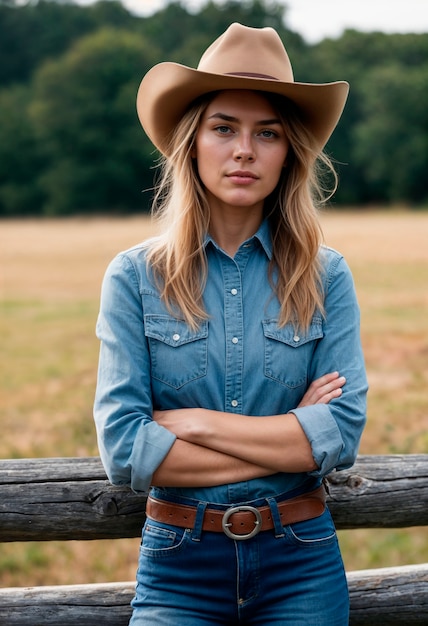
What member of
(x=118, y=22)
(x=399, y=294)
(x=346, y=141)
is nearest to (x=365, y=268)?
(x=399, y=294)

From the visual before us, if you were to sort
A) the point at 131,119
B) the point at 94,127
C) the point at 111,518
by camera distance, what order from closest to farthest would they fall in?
the point at 111,518, the point at 131,119, the point at 94,127

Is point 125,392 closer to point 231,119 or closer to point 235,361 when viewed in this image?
point 235,361

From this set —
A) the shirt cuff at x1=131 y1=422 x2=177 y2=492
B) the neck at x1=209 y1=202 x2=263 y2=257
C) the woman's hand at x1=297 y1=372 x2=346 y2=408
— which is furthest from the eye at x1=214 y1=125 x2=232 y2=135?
the shirt cuff at x1=131 y1=422 x2=177 y2=492

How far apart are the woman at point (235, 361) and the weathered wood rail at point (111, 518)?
21.1 inches

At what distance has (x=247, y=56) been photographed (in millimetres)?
2850

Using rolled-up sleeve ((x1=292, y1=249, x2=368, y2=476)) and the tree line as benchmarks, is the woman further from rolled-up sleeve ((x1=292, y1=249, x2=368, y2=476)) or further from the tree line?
the tree line

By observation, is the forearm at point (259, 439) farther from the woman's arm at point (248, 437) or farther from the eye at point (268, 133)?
the eye at point (268, 133)

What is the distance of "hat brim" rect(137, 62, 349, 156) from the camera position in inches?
108

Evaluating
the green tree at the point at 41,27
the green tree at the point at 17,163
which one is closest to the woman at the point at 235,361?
the green tree at the point at 17,163

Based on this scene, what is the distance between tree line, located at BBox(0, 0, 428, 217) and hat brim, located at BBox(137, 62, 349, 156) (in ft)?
189

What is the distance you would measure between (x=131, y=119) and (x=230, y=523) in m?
63.5

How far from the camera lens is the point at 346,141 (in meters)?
64.3

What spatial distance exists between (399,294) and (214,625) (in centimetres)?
1538

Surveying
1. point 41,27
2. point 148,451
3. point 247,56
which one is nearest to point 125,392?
point 148,451
